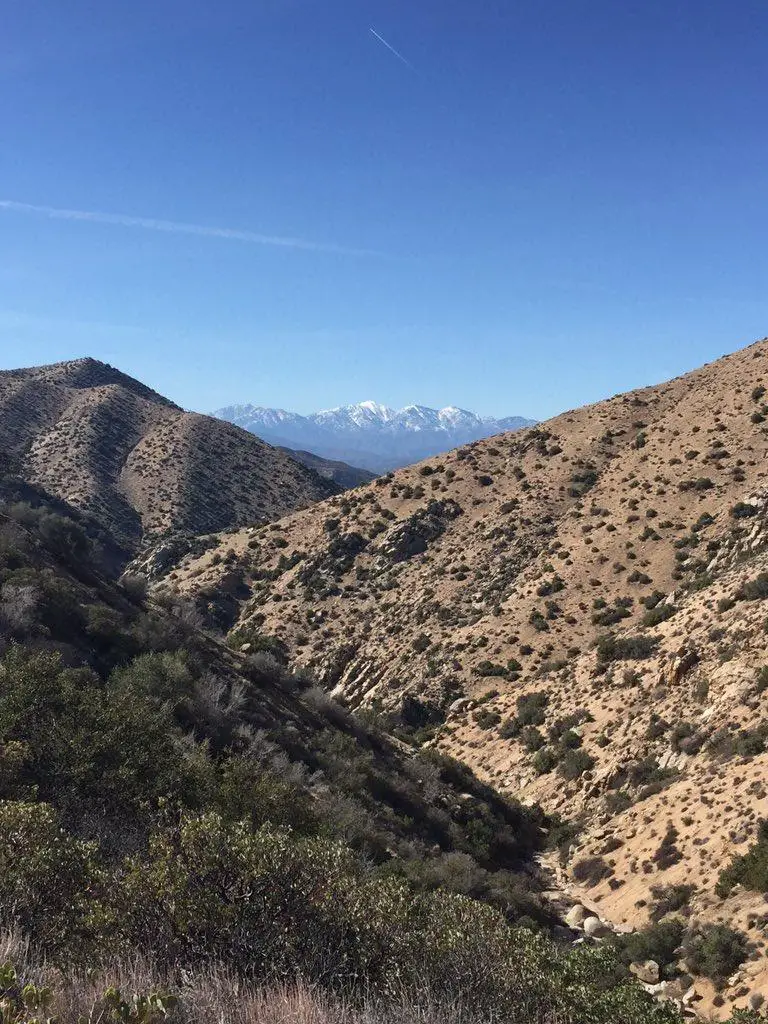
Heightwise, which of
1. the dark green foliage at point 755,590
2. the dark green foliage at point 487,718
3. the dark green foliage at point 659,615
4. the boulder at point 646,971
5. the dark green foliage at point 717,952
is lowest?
the boulder at point 646,971

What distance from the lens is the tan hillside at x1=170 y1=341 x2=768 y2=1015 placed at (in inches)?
850

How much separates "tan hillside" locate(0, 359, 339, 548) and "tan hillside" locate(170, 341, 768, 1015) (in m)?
26.8

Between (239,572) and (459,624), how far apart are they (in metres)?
20.5

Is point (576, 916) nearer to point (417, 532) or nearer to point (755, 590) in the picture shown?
point (755, 590)

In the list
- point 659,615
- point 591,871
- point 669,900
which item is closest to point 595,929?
point 669,900

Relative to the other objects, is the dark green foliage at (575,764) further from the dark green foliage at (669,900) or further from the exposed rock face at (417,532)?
the exposed rock face at (417,532)

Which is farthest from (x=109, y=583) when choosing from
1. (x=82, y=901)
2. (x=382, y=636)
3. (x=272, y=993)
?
(x=272, y=993)

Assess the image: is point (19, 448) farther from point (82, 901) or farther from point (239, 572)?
point (82, 901)

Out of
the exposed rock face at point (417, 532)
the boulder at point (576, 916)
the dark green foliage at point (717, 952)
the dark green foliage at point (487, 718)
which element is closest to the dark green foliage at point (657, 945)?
the dark green foliage at point (717, 952)


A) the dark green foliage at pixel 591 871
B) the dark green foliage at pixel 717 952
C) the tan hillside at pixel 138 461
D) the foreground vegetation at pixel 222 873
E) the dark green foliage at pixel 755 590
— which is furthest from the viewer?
the tan hillside at pixel 138 461

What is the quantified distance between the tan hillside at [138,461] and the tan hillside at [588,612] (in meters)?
26.8

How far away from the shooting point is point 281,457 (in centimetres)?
11269

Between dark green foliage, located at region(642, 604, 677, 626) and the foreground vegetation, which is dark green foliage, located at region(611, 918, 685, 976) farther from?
dark green foliage, located at region(642, 604, 677, 626)

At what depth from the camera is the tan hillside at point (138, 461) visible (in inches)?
3319
